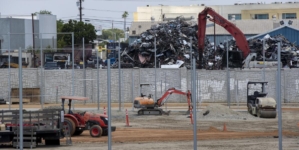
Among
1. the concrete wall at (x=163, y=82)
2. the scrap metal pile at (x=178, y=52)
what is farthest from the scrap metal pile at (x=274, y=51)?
the concrete wall at (x=163, y=82)

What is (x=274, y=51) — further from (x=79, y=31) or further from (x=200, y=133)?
(x=79, y=31)

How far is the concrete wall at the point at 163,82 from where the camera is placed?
141 ft

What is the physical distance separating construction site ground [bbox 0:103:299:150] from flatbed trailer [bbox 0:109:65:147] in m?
0.45

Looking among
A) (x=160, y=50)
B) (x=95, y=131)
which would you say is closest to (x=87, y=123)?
(x=95, y=131)

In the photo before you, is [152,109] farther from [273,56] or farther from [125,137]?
[273,56]

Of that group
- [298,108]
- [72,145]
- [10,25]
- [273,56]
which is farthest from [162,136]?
[10,25]

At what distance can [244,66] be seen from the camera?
47250mm

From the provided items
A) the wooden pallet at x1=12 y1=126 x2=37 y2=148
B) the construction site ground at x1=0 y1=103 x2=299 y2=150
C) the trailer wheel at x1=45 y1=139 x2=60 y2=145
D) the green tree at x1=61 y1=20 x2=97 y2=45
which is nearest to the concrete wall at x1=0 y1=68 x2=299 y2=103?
the construction site ground at x1=0 y1=103 x2=299 y2=150

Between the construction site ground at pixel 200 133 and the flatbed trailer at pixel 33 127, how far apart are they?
1.46 feet

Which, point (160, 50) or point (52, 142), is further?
point (160, 50)

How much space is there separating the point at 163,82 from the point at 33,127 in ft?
74.3

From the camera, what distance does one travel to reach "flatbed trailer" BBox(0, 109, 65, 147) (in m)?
21.3

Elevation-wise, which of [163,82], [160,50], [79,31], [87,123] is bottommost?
[87,123]

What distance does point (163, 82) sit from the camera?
4353 centimetres
